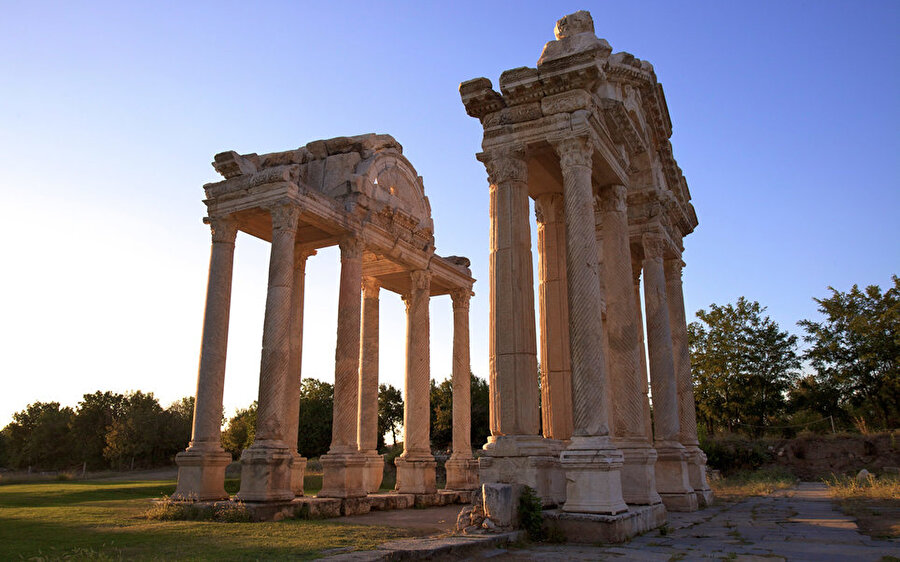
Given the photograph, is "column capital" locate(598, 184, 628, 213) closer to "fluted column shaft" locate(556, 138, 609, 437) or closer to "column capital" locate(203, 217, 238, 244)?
"fluted column shaft" locate(556, 138, 609, 437)

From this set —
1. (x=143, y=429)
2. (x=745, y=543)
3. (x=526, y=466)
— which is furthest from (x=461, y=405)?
(x=143, y=429)

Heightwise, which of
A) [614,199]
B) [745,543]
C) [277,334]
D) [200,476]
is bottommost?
[745,543]

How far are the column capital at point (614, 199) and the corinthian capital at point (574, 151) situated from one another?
2984mm

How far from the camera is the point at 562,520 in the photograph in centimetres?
1112

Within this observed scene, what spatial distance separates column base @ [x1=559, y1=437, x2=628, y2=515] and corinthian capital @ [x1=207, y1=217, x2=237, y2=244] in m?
13.2

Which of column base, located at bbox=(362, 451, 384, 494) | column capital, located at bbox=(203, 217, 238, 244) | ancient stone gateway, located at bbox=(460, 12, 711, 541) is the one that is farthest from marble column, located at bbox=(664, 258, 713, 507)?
column capital, located at bbox=(203, 217, 238, 244)

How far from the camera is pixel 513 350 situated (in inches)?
510

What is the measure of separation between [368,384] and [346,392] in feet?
9.02

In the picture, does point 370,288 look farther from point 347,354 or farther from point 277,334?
point 277,334

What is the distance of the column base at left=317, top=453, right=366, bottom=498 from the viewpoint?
742 inches

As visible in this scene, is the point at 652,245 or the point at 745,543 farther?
the point at 652,245

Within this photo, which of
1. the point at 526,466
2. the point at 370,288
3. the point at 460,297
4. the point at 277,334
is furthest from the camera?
the point at 460,297

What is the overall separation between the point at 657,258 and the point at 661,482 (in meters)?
6.77

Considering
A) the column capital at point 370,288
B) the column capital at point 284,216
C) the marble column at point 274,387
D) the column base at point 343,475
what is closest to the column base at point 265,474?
the marble column at point 274,387
